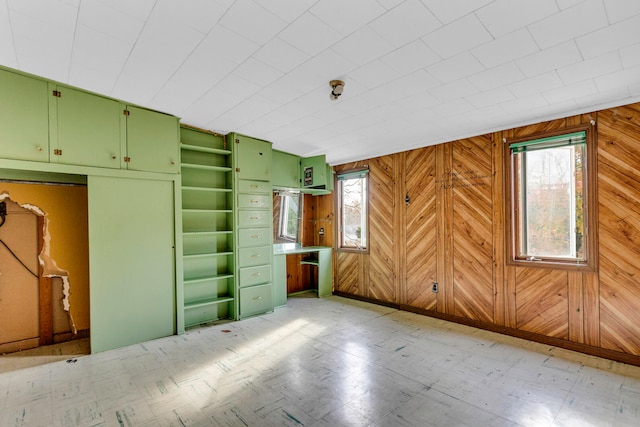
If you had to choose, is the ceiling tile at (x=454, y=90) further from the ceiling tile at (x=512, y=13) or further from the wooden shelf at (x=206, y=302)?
the wooden shelf at (x=206, y=302)

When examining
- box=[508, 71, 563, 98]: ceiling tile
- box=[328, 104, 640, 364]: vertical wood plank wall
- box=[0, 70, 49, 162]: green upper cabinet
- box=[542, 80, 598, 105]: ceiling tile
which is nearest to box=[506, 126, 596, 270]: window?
box=[328, 104, 640, 364]: vertical wood plank wall

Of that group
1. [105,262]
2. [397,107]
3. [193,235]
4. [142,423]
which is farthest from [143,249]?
[397,107]

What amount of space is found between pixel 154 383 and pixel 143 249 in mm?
1439

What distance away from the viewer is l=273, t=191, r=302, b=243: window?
5383mm

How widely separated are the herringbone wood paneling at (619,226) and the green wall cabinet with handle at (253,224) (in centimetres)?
392

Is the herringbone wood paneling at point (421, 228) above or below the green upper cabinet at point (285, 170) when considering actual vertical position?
below

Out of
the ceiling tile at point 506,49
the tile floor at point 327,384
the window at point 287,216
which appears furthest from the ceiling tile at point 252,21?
the window at point 287,216

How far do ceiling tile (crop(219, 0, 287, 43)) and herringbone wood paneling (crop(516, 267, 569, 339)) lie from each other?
3.64 meters

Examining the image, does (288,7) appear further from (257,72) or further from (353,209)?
(353,209)

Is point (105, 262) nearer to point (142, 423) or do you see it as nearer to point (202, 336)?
point (202, 336)

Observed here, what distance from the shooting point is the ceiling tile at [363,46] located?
1922 millimetres

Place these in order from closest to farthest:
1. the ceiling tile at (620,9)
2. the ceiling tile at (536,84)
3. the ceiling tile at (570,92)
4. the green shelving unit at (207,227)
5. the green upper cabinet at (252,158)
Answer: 1. the ceiling tile at (620,9)
2. the ceiling tile at (536,84)
3. the ceiling tile at (570,92)
4. the green shelving unit at (207,227)
5. the green upper cabinet at (252,158)

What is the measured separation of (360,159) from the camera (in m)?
5.24

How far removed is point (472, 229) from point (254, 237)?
3012mm
